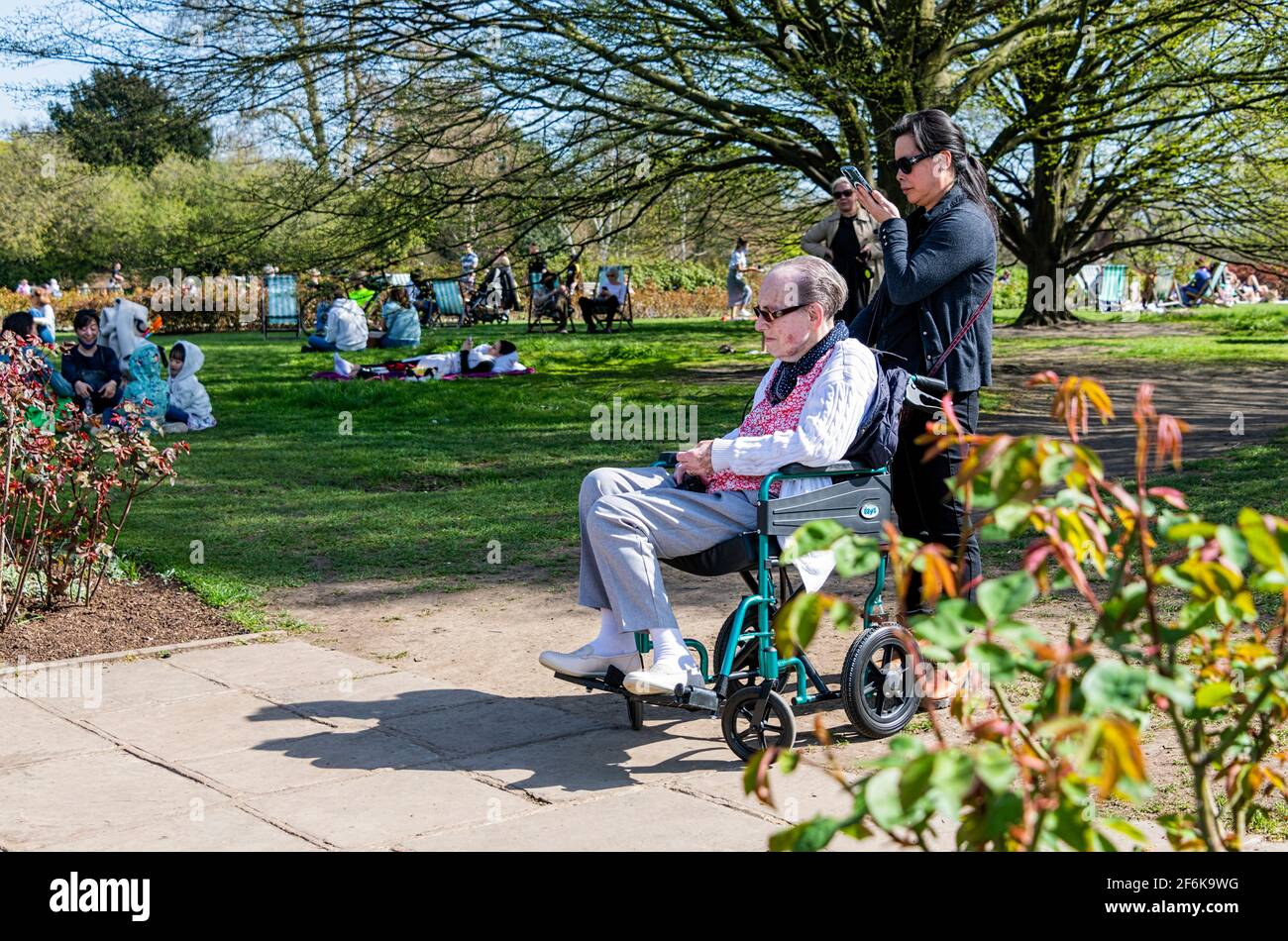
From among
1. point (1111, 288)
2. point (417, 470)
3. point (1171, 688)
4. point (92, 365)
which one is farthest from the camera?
point (1111, 288)

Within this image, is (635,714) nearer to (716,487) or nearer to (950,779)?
(716,487)

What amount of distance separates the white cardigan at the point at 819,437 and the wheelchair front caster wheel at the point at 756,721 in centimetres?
41

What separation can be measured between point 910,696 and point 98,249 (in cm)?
4072

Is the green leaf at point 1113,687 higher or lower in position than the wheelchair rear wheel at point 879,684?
higher

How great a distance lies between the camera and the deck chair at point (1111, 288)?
118ft

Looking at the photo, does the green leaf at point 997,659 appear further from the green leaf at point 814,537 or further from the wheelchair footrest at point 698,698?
the wheelchair footrest at point 698,698

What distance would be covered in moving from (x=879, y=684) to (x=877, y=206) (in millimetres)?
1707

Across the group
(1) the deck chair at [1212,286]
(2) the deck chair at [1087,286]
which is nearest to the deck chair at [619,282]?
(2) the deck chair at [1087,286]

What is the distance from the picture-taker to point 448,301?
29.2 m

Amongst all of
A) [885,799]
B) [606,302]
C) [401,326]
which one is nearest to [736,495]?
[885,799]

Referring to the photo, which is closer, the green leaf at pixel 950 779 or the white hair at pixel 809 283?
the green leaf at pixel 950 779

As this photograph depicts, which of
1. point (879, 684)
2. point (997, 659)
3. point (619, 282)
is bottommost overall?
point (879, 684)

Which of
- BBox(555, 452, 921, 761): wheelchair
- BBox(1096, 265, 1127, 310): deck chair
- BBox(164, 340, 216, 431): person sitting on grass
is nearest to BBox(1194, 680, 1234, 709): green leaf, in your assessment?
BBox(555, 452, 921, 761): wheelchair
